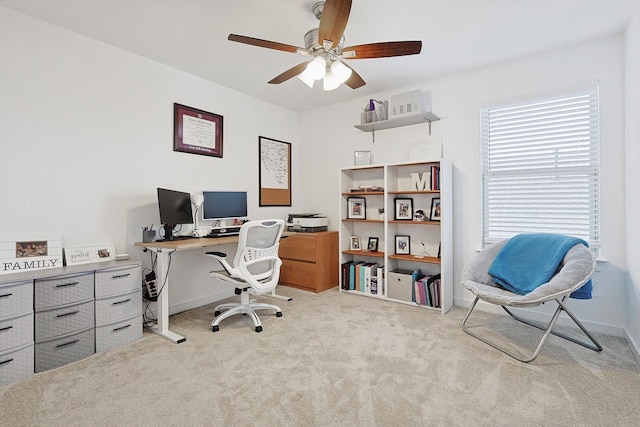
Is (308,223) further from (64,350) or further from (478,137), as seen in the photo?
(64,350)

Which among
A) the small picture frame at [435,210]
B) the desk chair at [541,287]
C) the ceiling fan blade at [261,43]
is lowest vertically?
the desk chair at [541,287]

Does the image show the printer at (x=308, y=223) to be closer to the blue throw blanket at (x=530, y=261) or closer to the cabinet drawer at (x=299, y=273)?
the cabinet drawer at (x=299, y=273)

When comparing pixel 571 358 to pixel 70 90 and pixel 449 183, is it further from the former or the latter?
pixel 70 90

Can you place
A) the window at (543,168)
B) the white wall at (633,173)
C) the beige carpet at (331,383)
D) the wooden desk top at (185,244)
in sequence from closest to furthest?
the beige carpet at (331,383), the white wall at (633,173), the wooden desk top at (185,244), the window at (543,168)

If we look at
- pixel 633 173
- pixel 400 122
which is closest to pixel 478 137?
pixel 400 122

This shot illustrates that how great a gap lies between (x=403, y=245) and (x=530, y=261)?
1.37 meters

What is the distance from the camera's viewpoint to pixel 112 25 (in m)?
2.50

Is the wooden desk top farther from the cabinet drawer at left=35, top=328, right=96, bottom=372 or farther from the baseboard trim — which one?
the baseboard trim

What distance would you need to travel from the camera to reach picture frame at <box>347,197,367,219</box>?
408 cm

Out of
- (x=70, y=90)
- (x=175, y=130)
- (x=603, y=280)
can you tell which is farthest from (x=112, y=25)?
(x=603, y=280)

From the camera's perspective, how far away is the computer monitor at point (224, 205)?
343 centimetres

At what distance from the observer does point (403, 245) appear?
148 inches

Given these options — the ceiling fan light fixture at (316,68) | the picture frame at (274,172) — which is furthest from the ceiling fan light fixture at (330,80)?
the picture frame at (274,172)

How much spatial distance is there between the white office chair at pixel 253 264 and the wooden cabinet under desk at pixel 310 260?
3.39 ft
